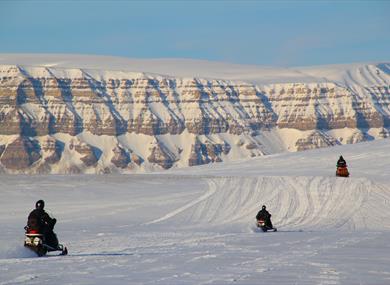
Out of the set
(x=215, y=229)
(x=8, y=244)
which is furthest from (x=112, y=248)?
(x=215, y=229)

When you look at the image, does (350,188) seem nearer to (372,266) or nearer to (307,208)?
(307,208)

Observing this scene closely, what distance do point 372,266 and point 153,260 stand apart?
3983mm

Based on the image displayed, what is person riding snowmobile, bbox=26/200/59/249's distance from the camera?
2222 cm

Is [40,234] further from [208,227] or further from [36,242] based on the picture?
[208,227]

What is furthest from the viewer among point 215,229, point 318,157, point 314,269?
point 318,157

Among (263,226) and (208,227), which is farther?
(208,227)

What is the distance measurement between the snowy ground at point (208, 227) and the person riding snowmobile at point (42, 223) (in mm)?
500

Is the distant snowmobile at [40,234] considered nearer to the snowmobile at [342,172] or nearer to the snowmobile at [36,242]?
the snowmobile at [36,242]

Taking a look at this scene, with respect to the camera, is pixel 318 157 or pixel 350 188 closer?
pixel 350 188

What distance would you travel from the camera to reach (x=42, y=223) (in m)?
22.3

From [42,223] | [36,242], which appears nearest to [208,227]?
[42,223]

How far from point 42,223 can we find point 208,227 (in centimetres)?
1307

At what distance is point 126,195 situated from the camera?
1831 inches

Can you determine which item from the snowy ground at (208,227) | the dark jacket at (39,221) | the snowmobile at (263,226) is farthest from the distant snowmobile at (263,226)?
the dark jacket at (39,221)
